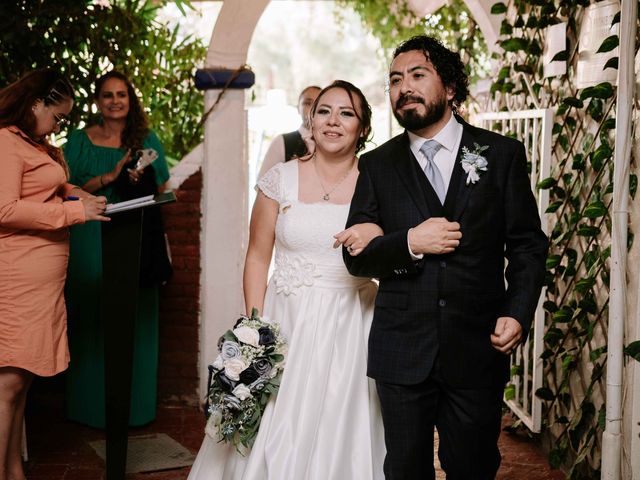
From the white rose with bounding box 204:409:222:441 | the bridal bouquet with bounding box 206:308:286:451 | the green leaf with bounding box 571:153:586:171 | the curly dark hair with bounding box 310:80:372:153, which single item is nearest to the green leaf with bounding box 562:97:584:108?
the green leaf with bounding box 571:153:586:171

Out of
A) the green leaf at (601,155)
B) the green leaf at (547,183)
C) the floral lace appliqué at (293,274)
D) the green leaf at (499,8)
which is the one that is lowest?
the floral lace appliqué at (293,274)

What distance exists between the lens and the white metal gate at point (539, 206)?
422 cm

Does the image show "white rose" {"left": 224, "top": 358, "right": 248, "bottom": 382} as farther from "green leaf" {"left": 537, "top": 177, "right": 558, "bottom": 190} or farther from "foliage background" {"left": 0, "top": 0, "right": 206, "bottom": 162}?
"foliage background" {"left": 0, "top": 0, "right": 206, "bottom": 162}

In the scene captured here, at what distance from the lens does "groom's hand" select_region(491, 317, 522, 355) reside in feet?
8.80

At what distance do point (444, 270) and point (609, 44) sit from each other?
4.27 feet

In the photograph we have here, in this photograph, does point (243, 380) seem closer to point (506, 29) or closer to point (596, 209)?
point (596, 209)

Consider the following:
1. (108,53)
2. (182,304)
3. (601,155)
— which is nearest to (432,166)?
(601,155)

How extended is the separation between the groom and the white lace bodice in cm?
44

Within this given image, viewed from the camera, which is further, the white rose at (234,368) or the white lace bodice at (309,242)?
the white lace bodice at (309,242)


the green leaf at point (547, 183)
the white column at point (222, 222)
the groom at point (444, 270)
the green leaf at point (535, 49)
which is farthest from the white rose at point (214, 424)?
the green leaf at point (535, 49)

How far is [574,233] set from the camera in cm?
407

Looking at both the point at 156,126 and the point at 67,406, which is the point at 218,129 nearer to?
the point at 156,126

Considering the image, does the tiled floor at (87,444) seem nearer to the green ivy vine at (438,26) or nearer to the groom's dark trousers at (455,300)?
the groom's dark trousers at (455,300)

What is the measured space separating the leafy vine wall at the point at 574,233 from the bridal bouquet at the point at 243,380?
135 centimetres
